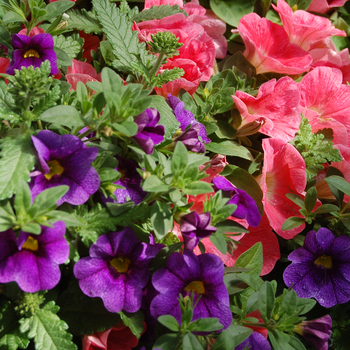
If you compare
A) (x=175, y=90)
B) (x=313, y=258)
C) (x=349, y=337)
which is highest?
(x=175, y=90)

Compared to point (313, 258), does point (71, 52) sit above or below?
above

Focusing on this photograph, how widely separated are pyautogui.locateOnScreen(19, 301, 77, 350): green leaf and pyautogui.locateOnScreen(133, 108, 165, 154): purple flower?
278 millimetres

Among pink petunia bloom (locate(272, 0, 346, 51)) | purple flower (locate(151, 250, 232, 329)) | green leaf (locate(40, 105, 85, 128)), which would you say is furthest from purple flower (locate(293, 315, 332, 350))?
pink petunia bloom (locate(272, 0, 346, 51))

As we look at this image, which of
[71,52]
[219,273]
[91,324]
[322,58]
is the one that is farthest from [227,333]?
[322,58]

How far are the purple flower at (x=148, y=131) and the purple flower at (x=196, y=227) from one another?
12 cm

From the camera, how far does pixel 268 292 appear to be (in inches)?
23.8

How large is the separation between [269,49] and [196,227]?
2.25 feet

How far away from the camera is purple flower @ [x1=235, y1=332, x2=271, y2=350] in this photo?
63cm

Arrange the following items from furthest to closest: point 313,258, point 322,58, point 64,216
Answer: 1. point 322,58
2. point 313,258
3. point 64,216

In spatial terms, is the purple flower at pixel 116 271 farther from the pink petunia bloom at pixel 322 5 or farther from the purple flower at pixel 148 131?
the pink petunia bloom at pixel 322 5

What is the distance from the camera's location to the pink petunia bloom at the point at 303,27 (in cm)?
101

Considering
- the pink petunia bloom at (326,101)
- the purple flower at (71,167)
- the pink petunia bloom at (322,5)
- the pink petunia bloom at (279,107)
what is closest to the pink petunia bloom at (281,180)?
the pink petunia bloom at (279,107)

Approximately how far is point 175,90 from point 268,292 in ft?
1.55

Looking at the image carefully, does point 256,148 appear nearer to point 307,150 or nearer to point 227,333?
point 307,150
